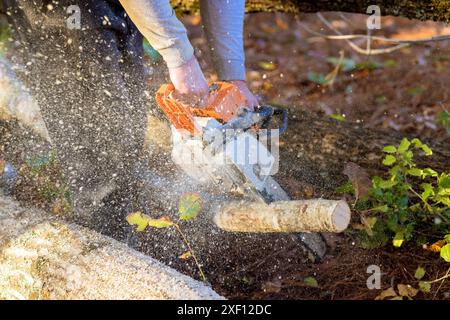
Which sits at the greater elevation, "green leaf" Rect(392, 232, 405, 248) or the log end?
the log end

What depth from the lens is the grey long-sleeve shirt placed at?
190cm

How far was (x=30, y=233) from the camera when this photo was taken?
2.08 metres

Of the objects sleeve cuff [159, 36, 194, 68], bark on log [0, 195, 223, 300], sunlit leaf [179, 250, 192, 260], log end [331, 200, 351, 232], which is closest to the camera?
bark on log [0, 195, 223, 300]

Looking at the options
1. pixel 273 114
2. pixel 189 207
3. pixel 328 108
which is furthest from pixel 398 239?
pixel 328 108

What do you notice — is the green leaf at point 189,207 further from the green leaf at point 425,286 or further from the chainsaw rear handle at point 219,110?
the green leaf at point 425,286

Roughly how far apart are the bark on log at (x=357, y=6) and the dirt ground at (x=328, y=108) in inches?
24.6

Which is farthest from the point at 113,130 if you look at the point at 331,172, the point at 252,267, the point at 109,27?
the point at 331,172

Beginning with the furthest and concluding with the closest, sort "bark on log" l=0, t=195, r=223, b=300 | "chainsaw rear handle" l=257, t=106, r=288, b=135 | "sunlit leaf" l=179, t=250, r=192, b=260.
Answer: "sunlit leaf" l=179, t=250, r=192, b=260
"chainsaw rear handle" l=257, t=106, r=288, b=135
"bark on log" l=0, t=195, r=223, b=300

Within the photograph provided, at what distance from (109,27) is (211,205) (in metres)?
0.97

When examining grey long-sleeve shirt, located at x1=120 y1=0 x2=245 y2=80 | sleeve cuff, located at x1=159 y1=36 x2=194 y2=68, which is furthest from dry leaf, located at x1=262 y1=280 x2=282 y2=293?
sleeve cuff, located at x1=159 y1=36 x2=194 y2=68

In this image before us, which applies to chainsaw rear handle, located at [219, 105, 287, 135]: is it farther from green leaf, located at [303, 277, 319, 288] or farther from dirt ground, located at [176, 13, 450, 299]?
green leaf, located at [303, 277, 319, 288]

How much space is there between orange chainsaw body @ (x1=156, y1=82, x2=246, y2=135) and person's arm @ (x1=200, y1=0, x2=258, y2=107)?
0.37 feet

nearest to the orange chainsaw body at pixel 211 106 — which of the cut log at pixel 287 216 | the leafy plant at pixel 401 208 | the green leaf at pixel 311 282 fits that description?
the cut log at pixel 287 216
